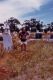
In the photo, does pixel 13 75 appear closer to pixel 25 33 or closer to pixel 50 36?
pixel 25 33

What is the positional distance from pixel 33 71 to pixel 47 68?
2.01ft

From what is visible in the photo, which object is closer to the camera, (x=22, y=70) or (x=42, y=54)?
(x=22, y=70)

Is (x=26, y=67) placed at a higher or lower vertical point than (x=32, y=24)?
higher

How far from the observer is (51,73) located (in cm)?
977

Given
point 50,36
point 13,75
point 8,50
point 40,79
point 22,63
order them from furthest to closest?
point 50,36 → point 8,50 → point 22,63 → point 13,75 → point 40,79

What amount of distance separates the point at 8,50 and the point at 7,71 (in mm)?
5770

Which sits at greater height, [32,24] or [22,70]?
[22,70]

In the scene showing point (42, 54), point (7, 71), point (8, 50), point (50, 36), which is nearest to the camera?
point (7, 71)

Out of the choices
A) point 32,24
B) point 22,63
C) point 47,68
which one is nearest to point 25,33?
point 22,63

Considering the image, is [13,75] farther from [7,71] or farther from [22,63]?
[22,63]

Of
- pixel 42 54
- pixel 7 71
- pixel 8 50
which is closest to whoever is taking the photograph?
pixel 7 71

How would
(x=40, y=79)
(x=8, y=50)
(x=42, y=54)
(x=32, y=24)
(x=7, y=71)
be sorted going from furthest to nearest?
(x=32, y=24) → (x=8, y=50) → (x=42, y=54) → (x=7, y=71) → (x=40, y=79)

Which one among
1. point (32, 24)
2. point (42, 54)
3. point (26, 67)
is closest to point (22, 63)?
point (26, 67)

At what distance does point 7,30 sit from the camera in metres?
16.5
